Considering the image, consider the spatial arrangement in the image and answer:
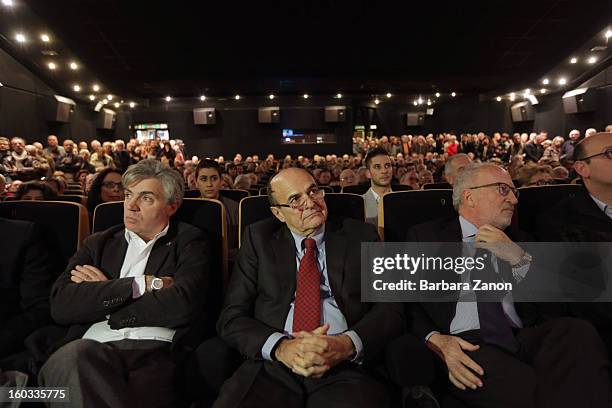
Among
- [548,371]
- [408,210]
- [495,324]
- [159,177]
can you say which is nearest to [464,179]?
[408,210]

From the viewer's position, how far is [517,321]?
1758 mm

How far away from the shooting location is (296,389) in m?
1.55

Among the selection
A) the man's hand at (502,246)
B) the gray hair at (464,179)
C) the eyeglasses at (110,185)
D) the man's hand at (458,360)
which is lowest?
the man's hand at (458,360)

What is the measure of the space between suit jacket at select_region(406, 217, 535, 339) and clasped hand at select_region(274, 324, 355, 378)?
384mm

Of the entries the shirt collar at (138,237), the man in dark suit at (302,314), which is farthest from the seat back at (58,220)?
the man in dark suit at (302,314)

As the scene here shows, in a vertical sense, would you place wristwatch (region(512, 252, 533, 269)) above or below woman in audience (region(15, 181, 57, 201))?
below

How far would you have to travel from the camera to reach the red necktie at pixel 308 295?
65.4 inches

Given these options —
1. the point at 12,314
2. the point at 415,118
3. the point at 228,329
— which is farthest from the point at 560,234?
the point at 415,118

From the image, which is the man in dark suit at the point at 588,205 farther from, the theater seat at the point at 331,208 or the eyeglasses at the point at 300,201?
the eyeglasses at the point at 300,201

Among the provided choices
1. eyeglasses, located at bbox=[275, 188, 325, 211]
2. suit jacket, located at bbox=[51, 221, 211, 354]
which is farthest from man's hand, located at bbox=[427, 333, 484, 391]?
suit jacket, located at bbox=[51, 221, 211, 354]

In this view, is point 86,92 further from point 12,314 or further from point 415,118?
point 12,314

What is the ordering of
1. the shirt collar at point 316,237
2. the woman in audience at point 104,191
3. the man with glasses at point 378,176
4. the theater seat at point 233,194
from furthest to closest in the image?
1. the theater seat at point 233,194
2. the man with glasses at point 378,176
3. the woman in audience at point 104,191
4. the shirt collar at point 316,237

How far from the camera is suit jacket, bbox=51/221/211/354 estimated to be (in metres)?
1.68

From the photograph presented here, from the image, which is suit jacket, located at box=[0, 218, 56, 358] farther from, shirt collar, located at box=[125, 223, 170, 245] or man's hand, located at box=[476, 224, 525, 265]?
man's hand, located at box=[476, 224, 525, 265]
